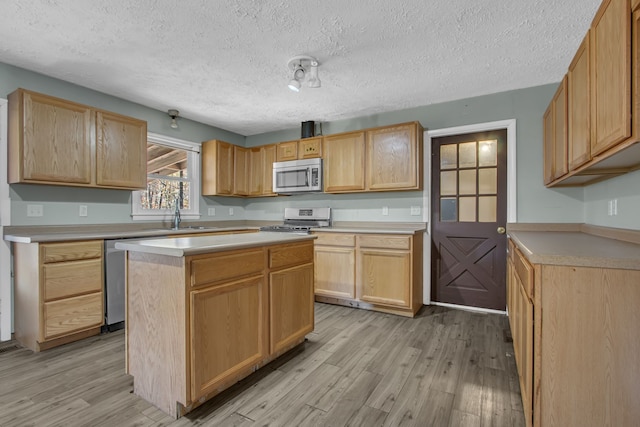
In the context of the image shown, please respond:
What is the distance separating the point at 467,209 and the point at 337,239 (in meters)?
1.50

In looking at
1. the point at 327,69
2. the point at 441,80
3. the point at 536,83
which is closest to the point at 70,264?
the point at 327,69

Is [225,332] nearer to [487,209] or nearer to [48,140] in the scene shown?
[48,140]

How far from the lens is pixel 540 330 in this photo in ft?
4.50

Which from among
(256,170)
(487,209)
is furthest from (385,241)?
(256,170)

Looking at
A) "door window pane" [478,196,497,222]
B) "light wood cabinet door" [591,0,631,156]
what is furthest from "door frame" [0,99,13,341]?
"door window pane" [478,196,497,222]

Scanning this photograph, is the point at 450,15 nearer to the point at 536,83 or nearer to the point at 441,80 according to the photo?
the point at 441,80

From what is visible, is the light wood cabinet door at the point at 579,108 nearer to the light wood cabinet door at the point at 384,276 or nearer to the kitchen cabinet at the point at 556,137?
the kitchen cabinet at the point at 556,137

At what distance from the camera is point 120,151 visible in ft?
10.5

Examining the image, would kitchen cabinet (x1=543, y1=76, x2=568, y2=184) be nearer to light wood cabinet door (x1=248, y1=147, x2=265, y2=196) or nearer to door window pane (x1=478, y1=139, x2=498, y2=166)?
door window pane (x1=478, y1=139, x2=498, y2=166)

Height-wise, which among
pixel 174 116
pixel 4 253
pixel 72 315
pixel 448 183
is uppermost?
pixel 174 116

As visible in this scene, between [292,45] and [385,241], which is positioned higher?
[292,45]

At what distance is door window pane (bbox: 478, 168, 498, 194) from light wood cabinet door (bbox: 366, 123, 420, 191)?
68cm

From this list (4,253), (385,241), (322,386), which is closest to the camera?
(322,386)

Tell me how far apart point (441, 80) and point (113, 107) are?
3.45m
